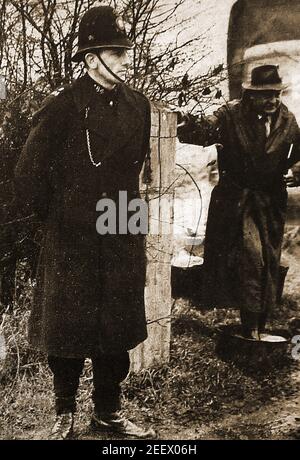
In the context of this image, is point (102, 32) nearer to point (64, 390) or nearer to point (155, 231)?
point (155, 231)

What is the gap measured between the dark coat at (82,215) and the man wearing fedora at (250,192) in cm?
74

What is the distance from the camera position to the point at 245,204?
14.0 ft

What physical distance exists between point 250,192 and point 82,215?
1246 millimetres

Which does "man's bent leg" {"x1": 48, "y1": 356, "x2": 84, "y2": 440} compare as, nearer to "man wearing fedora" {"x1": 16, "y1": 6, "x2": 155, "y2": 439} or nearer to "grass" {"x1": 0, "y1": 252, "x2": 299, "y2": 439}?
"man wearing fedora" {"x1": 16, "y1": 6, "x2": 155, "y2": 439}

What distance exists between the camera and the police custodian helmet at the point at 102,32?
3.54m

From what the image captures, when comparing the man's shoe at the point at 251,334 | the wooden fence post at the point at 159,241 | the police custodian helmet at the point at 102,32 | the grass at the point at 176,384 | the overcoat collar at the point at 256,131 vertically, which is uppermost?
the police custodian helmet at the point at 102,32

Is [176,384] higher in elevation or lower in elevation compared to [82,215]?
lower

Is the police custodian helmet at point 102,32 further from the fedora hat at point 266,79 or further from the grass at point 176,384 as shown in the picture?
the grass at point 176,384

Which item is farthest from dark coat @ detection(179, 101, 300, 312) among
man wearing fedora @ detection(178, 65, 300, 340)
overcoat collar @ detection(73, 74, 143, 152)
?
overcoat collar @ detection(73, 74, 143, 152)

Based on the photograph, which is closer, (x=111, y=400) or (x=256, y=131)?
(x=111, y=400)

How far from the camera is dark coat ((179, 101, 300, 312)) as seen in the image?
4.17 metres

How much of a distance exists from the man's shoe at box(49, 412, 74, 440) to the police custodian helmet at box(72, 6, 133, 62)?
2078 millimetres

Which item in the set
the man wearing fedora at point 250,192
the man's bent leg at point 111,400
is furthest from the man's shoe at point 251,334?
the man's bent leg at point 111,400

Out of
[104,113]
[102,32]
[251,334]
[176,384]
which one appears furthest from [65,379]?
[102,32]
